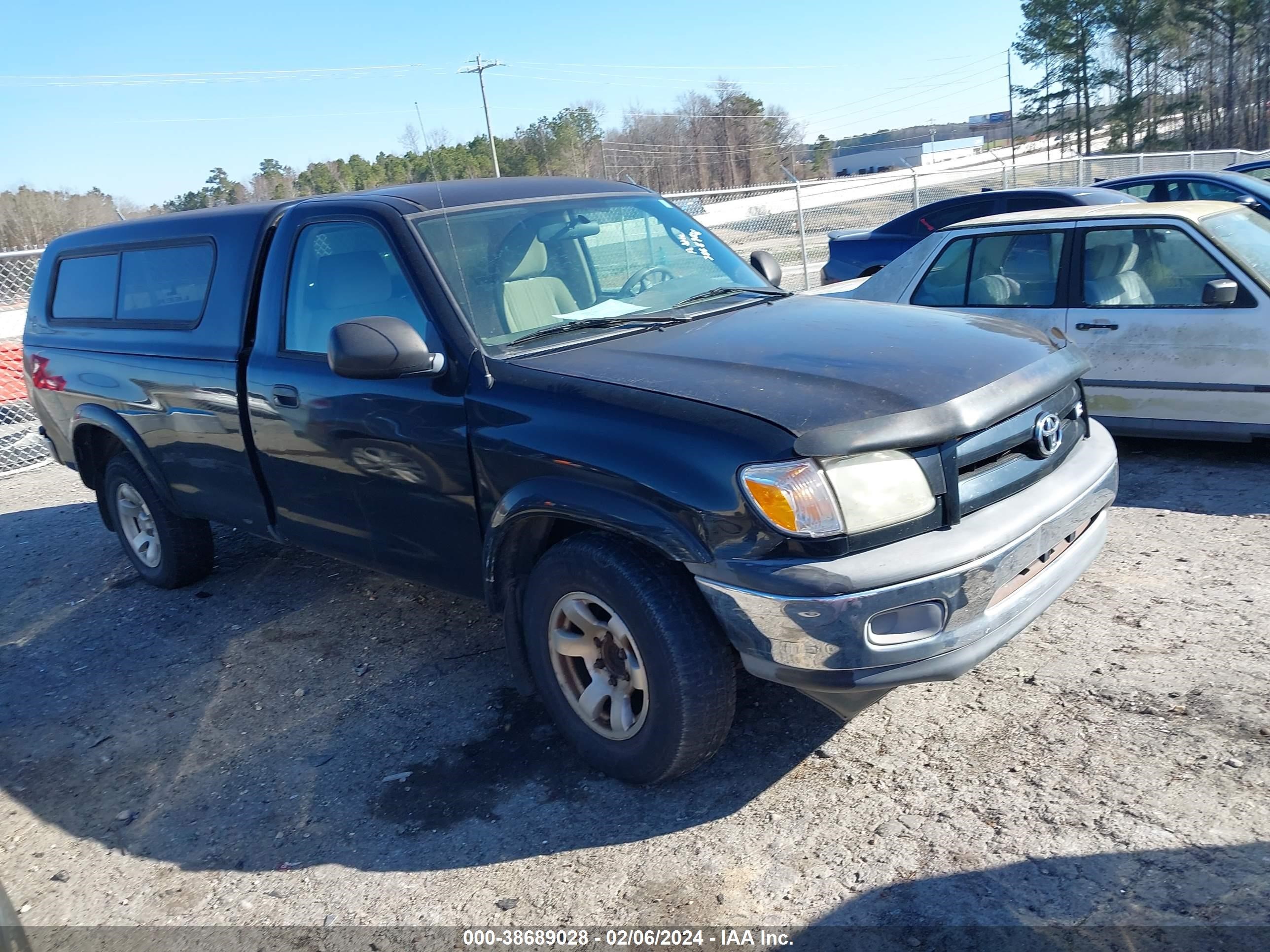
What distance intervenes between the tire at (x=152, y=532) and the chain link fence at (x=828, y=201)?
33.1ft

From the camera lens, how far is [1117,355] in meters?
6.20

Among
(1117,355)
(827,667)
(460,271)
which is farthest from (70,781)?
(1117,355)

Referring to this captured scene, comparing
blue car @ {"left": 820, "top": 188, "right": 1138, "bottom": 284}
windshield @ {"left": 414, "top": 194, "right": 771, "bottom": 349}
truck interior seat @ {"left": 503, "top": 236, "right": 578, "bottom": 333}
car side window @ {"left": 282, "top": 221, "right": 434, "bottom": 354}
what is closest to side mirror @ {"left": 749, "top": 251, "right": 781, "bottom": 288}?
windshield @ {"left": 414, "top": 194, "right": 771, "bottom": 349}

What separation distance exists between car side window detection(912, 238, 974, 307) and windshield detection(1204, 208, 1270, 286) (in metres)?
1.44

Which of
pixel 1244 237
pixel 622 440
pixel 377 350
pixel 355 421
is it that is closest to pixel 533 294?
pixel 377 350

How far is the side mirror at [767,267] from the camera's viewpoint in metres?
4.87

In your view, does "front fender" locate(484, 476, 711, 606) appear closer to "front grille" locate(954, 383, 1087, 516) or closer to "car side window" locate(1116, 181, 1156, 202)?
"front grille" locate(954, 383, 1087, 516)

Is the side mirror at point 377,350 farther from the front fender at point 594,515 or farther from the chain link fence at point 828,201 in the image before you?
the chain link fence at point 828,201

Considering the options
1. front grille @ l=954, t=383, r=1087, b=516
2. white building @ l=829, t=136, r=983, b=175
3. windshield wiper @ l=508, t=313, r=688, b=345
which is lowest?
front grille @ l=954, t=383, r=1087, b=516

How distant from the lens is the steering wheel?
4.15 meters

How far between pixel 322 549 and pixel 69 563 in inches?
124

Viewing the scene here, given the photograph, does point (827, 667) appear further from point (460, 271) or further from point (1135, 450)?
point (1135, 450)

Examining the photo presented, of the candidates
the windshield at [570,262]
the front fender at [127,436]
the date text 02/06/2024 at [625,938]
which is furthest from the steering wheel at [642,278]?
the front fender at [127,436]

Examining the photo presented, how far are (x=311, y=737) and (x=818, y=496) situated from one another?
2370 millimetres
